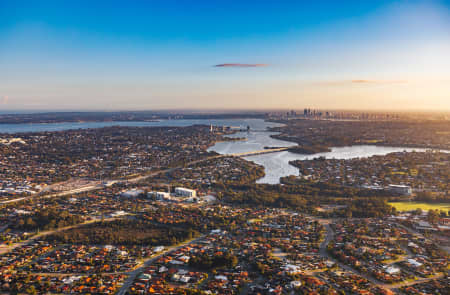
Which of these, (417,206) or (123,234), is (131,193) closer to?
(123,234)

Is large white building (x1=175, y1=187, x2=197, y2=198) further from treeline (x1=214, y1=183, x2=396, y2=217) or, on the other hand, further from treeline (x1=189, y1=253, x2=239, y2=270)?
treeline (x1=189, y1=253, x2=239, y2=270)

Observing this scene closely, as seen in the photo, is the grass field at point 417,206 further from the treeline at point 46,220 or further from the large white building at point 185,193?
the treeline at point 46,220

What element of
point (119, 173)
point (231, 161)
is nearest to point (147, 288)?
point (119, 173)

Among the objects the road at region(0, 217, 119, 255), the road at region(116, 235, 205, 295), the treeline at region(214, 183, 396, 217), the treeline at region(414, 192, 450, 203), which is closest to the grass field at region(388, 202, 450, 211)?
the treeline at region(414, 192, 450, 203)

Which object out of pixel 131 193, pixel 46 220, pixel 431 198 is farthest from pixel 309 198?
pixel 46 220

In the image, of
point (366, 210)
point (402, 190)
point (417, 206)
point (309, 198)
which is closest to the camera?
point (366, 210)
